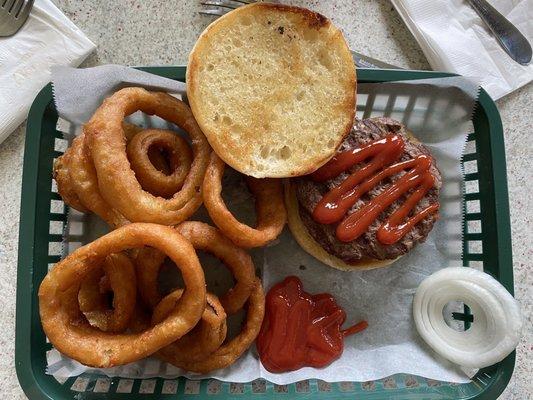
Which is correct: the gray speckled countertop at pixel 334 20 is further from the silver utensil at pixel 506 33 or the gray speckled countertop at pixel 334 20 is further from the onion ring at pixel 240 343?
the onion ring at pixel 240 343

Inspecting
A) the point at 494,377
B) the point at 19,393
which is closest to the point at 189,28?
the point at 19,393

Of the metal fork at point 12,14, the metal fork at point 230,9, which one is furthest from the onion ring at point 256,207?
the metal fork at point 12,14

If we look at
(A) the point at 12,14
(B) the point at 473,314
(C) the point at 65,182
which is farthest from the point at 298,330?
(A) the point at 12,14

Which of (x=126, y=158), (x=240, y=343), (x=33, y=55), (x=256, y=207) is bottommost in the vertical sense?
(x=240, y=343)

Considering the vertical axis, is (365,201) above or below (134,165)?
below

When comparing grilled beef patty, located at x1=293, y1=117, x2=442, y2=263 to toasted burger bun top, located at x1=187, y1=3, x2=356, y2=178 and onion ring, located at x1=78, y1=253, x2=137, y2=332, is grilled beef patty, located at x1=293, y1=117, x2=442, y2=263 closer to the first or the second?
toasted burger bun top, located at x1=187, y1=3, x2=356, y2=178

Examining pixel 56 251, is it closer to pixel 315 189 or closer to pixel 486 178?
pixel 315 189

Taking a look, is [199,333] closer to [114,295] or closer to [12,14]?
[114,295]
